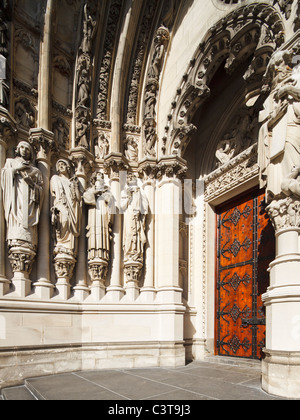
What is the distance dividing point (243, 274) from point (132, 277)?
2.12 metres

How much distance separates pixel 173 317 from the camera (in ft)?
19.8

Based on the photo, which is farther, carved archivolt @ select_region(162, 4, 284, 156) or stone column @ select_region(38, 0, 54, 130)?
stone column @ select_region(38, 0, 54, 130)

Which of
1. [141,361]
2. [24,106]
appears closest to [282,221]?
[141,361]

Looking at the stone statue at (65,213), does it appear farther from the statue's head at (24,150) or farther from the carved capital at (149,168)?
the carved capital at (149,168)

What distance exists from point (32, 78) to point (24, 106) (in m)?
0.68

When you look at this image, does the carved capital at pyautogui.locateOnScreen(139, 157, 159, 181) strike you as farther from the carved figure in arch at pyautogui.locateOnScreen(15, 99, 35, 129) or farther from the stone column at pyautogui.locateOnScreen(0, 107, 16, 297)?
the stone column at pyautogui.locateOnScreen(0, 107, 16, 297)

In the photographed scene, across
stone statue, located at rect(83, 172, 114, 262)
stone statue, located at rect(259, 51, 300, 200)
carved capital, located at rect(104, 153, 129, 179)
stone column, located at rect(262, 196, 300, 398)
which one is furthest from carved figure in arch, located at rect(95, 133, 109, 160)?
stone column, located at rect(262, 196, 300, 398)

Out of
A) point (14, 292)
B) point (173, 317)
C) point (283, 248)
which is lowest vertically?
point (173, 317)

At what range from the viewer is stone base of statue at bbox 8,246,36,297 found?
527 cm

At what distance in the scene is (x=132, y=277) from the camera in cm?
631

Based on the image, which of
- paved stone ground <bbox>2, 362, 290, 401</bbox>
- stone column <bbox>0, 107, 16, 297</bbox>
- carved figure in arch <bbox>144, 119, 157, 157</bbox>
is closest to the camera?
paved stone ground <bbox>2, 362, 290, 401</bbox>

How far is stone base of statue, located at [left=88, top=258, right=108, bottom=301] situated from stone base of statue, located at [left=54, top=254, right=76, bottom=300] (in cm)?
43

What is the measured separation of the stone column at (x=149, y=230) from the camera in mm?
6340

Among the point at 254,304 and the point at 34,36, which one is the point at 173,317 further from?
the point at 34,36
